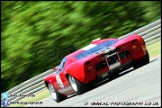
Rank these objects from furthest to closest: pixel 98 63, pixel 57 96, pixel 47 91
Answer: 1. pixel 47 91
2. pixel 57 96
3. pixel 98 63

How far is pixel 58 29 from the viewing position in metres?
15.2

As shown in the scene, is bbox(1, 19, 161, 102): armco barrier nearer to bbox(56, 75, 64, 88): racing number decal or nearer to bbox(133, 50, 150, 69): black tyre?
bbox(56, 75, 64, 88): racing number decal

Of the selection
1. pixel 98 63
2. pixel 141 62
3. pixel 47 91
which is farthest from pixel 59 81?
pixel 47 91

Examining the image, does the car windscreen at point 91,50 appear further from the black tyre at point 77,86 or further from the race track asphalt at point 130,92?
the race track asphalt at point 130,92

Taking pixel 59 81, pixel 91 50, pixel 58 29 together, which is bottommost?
pixel 59 81

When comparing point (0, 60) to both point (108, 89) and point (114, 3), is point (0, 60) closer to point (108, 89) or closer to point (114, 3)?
point (114, 3)

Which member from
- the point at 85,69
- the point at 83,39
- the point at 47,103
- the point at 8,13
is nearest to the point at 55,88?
the point at 47,103

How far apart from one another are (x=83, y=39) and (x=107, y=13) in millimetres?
1385

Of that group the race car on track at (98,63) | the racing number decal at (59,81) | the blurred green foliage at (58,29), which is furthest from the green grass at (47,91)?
the blurred green foliage at (58,29)

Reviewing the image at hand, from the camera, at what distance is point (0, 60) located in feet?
51.7

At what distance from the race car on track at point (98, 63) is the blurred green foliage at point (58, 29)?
677 cm

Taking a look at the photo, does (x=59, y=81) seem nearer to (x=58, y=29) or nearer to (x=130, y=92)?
(x=130, y=92)

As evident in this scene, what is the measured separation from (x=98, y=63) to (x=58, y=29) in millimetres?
8251

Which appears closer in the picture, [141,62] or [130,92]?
[130,92]
